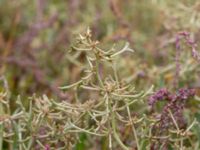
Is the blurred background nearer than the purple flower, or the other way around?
the purple flower

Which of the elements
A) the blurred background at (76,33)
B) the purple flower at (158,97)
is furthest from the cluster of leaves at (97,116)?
the blurred background at (76,33)

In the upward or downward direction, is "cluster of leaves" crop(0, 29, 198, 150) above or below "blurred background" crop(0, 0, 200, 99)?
below

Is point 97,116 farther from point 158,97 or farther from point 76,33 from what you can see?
point 76,33

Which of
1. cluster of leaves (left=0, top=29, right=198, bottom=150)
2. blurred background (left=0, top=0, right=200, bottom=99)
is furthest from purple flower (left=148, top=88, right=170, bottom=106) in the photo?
blurred background (left=0, top=0, right=200, bottom=99)

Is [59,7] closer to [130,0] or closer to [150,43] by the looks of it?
[130,0]

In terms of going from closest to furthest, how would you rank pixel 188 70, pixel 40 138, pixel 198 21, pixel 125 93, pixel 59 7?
pixel 125 93
pixel 40 138
pixel 188 70
pixel 198 21
pixel 59 7

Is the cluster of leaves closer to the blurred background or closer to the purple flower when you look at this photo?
the purple flower

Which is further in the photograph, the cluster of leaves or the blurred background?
the blurred background

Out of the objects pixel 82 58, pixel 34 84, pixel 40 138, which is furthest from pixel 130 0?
pixel 40 138
